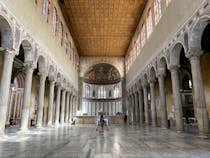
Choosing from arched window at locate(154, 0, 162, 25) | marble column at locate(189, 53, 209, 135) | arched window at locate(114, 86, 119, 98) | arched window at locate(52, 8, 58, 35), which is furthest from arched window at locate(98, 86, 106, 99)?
marble column at locate(189, 53, 209, 135)

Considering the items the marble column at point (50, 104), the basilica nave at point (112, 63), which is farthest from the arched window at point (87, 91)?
the marble column at point (50, 104)

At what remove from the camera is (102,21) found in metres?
20.9

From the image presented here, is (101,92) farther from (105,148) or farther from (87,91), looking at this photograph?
(105,148)

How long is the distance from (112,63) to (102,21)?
41.7 ft

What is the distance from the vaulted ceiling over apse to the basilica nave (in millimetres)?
105

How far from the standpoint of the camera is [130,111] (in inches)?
1141

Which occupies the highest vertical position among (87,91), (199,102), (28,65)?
(87,91)

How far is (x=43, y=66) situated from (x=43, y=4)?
16.1 ft

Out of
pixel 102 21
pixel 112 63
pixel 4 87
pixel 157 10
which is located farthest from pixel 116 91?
pixel 4 87

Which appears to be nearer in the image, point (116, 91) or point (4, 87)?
point (4, 87)

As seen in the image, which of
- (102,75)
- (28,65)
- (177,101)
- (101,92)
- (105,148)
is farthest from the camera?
(102,75)

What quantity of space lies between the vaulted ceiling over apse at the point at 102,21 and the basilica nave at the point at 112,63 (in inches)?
4.1

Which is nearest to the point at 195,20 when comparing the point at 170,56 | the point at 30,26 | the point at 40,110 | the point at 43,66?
the point at 170,56

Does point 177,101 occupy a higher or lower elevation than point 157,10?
lower
